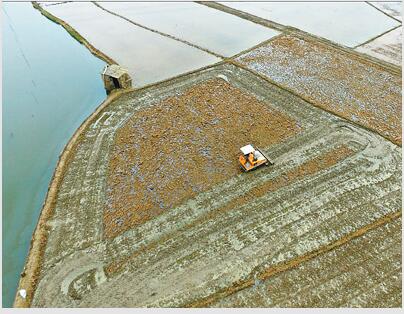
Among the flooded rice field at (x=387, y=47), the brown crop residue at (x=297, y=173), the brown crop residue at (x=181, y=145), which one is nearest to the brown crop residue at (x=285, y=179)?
the brown crop residue at (x=297, y=173)

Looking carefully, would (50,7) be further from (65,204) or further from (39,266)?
(39,266)

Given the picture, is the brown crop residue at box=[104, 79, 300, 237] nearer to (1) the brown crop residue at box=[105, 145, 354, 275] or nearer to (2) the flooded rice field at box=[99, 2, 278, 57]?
(1) the brown crop residue at box=[105, 145, 354, 275]

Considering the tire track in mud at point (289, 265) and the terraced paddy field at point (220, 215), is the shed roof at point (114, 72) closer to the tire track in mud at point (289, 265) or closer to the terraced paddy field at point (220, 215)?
the terraced paddy field at point (220, 215)

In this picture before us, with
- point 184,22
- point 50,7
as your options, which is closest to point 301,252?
point 184,22

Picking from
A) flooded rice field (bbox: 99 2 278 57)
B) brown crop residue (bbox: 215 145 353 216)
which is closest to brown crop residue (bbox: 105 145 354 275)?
brown crop residue (bbox: 215 145 353 216)

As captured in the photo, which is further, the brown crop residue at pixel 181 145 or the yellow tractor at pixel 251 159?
the yellow tractor at pixel 251 159

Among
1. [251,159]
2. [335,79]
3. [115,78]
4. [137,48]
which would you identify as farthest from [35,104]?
[335,79]
